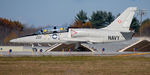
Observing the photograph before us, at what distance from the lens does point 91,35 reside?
3656cm

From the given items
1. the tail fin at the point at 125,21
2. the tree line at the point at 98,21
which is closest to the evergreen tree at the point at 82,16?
the tree line at the point at 98,21

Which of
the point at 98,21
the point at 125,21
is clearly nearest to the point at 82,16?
the point at 98,21

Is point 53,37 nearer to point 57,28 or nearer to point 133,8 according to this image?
point 57,28

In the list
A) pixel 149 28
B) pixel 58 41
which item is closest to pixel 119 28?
pixel 58 41

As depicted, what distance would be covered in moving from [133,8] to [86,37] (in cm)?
763

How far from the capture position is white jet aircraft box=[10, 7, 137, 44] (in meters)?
36.1

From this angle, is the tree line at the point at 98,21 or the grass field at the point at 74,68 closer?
the grass field at the point at 74,68

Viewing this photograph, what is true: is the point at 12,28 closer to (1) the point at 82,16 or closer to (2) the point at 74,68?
(1) the point at 82,16

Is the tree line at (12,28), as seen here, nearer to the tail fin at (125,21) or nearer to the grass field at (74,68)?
the tail fin at (125,21)

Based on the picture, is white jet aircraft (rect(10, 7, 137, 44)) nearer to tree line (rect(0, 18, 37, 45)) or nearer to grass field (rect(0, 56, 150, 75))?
grass field (rect(0, 56, 150, 75))

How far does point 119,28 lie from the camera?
38031mm

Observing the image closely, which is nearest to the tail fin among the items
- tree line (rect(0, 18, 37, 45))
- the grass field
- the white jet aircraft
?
the white jet aircraft

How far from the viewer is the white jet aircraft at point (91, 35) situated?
36.1m

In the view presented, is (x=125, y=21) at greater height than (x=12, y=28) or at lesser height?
lesser
